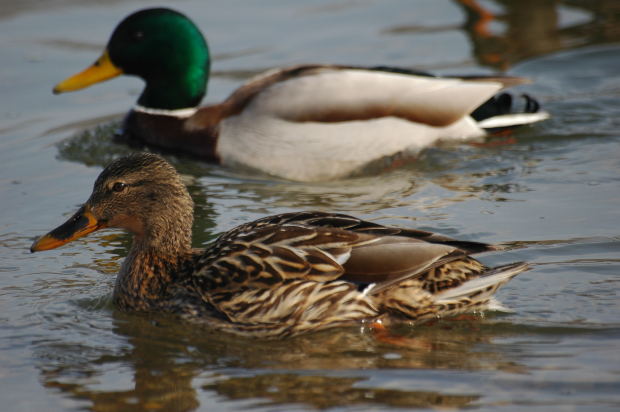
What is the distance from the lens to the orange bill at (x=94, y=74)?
9.80 meters

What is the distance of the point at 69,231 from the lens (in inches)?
252

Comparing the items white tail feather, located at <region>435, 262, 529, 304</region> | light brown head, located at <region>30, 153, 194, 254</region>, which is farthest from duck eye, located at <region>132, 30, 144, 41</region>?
white tail feather, located at <region>435, 262, 529, 304</region>

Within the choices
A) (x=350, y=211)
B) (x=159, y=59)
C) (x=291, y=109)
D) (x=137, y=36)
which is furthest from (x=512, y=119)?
(x=137, y=36)

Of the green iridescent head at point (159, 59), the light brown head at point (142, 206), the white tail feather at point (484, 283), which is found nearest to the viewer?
the white tail feather at point (484, 283)

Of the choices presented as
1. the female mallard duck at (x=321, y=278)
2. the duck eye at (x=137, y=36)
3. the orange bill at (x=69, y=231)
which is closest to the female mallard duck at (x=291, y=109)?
the duck eye at (x=137, y=36)

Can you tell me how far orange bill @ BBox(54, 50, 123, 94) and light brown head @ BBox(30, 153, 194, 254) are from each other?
350 centimetres

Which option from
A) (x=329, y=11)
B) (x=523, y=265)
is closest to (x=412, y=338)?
(x=523, y=265)

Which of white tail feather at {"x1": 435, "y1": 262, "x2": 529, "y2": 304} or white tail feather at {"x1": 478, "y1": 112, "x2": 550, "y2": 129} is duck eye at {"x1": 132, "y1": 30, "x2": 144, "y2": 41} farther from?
white tail feather at {"x1": 435, "y1": 262, "x2": 529, "y2": 304}

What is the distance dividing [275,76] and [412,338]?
401 cm

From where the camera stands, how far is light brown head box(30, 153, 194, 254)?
6453 mm

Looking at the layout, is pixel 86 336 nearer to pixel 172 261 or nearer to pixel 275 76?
pixel 172 261

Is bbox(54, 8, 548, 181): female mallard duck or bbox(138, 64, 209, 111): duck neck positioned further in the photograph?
bbox(138, 64, 209, 111): duck neck

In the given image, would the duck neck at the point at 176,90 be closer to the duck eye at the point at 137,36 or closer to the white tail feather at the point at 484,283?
the duck eye at the point at 137,36

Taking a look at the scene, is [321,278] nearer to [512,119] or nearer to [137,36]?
[512,119]
